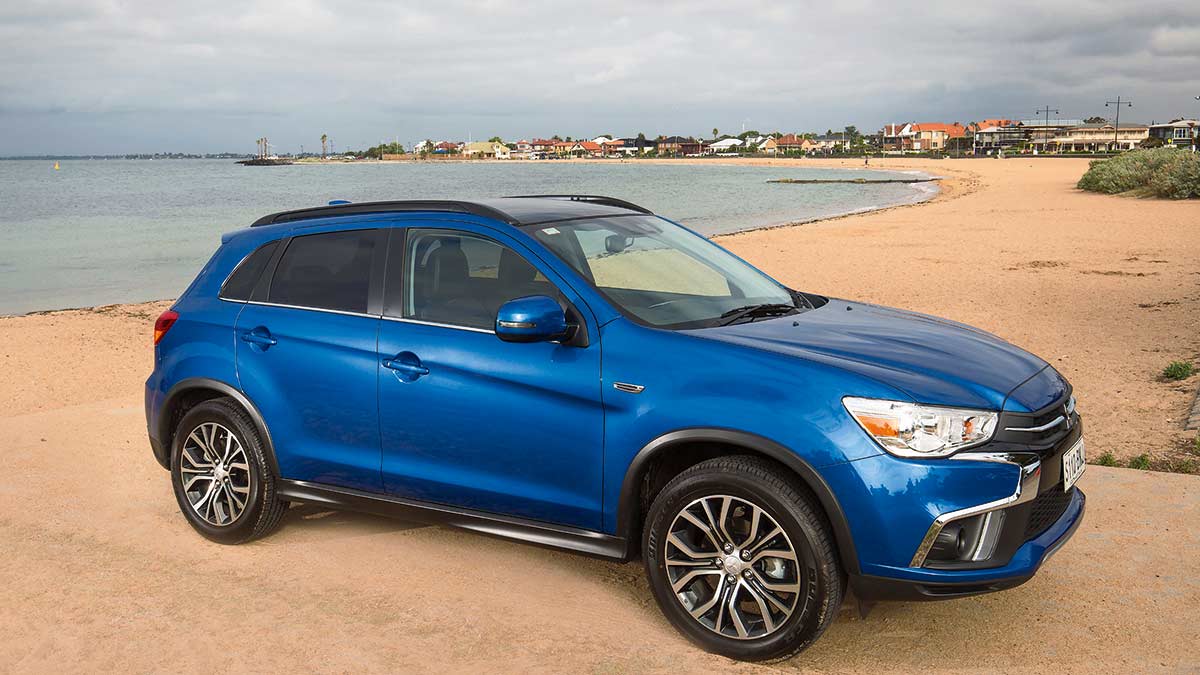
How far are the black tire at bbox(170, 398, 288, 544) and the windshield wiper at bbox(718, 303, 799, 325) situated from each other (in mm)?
2372

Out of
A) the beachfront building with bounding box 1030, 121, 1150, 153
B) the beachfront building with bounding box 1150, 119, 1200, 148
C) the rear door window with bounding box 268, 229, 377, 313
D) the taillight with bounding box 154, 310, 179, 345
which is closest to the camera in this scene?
the rear door window with bounding box 268, 229, 377, 313

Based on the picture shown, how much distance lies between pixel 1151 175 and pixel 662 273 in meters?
37.4

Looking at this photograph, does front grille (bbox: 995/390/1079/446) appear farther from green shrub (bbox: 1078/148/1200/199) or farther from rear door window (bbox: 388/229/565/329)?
green shrub (bbox: 1078/148/1200/199)

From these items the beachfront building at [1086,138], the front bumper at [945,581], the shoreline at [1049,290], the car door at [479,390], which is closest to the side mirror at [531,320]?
the car door at [479,390]

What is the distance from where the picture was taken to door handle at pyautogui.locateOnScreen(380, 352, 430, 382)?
4.60m

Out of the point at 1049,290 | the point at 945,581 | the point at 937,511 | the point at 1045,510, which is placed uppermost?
the point at 937,511

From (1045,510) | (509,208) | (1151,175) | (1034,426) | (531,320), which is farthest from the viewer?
(1151,175)

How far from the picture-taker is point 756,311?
4.68m

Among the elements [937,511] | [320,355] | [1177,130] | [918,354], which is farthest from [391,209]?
[1177,130]

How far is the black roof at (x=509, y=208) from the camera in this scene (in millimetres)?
4750

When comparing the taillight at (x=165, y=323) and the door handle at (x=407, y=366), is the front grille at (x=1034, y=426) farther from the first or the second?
the taillight at (x=165, y=323)

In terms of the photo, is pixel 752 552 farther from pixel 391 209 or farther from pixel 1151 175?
pixel 1151 175

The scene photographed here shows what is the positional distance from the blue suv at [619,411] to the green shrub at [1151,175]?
32.2m

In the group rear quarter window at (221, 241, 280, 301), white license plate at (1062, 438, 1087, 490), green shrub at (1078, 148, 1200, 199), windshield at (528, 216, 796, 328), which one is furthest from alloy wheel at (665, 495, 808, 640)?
green shrub at (1078, 148, 1200, 199)
